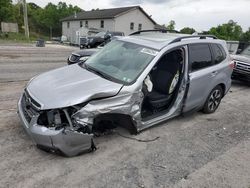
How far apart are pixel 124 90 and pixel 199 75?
6.31 ft

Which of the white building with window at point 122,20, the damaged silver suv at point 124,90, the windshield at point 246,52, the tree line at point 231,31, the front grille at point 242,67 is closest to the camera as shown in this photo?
the damaged silver suv at point 124,90

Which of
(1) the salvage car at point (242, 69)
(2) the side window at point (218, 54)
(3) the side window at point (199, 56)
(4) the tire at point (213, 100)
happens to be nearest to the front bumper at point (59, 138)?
(3) the side window at point (199, 56)

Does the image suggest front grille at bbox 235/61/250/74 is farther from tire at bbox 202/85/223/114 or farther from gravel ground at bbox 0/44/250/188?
gravel ground at bbox 0/44/250/188

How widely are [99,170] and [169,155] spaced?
3.77 ft

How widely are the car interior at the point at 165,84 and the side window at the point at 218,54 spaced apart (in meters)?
1.13

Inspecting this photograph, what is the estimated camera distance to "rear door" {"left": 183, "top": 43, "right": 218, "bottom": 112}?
4.39m

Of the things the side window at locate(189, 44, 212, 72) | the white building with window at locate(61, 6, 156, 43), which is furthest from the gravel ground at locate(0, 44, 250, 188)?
the white building with window at locate(61, 6, 156, 43)

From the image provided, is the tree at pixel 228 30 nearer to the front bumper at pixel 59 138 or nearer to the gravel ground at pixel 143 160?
the gravel ground at pixel 143 160

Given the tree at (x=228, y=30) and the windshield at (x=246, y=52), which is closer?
the windshield at (x=246, y=52)

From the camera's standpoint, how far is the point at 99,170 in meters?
3.00

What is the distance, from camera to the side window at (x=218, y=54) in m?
5.03

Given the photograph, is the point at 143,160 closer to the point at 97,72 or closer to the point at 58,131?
the point at 58,131

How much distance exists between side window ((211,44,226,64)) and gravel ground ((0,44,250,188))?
4.96 feet

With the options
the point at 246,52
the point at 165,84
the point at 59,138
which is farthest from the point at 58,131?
the point at 246,52
